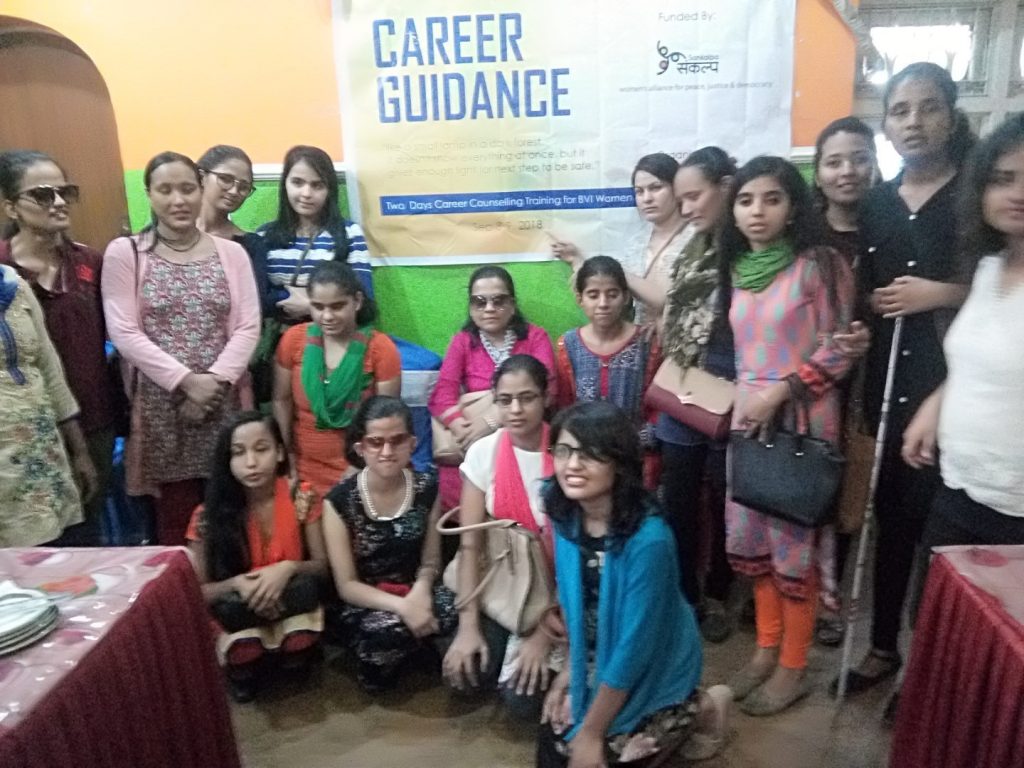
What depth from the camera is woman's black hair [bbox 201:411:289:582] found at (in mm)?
2074

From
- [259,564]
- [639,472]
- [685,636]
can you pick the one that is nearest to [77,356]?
[259,564]

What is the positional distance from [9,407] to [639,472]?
4.73ft

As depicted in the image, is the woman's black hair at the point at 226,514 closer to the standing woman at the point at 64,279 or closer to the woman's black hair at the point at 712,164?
the standing woman at the point at 64,279

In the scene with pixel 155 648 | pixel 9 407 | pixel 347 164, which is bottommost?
pixel 155 648

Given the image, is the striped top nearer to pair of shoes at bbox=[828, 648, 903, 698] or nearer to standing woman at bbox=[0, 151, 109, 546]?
standing woman at bbox=[0, 151, 109, 546]

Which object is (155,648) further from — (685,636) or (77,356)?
(77,356)

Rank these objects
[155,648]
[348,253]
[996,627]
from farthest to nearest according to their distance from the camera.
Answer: [348,253]
[155,648]
[996,627]

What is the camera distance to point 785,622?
78.4 inches

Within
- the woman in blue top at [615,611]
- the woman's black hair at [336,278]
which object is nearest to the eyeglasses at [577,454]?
the woman in blue top at [615,611]

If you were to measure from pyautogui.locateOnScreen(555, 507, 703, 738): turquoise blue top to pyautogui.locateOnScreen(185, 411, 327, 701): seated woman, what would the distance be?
32.2 inches

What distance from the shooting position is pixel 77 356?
7.22 feet

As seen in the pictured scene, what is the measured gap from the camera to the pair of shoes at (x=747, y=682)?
6.74 ft

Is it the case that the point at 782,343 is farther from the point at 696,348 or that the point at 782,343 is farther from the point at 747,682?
the point at 747,682

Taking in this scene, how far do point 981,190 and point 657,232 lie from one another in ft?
3.80
